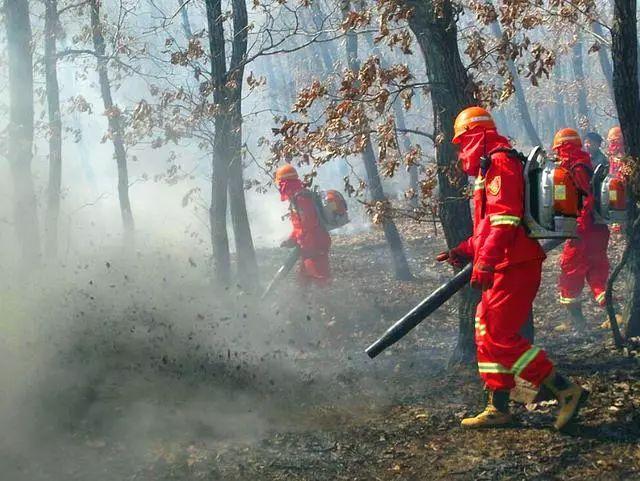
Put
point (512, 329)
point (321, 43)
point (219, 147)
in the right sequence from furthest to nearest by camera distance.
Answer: point (321, 43) → point (219, 147) → point (512, 329)

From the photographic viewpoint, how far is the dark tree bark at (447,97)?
598cm

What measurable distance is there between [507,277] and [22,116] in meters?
10.5

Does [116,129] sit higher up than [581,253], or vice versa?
[116,129]

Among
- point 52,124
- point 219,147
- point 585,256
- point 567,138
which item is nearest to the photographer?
point 567,138

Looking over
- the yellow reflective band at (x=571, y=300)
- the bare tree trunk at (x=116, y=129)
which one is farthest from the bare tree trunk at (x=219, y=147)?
the yellow reflective band at (x=571, y=300)

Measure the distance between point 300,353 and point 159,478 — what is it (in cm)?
396

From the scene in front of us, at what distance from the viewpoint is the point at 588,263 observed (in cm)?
797

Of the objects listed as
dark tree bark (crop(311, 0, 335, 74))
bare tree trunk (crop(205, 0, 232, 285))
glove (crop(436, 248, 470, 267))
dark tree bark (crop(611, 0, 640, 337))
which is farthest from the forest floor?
dark tree bark (crop(311, 0, 335, 74))

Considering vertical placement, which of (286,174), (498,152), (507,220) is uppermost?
(286,174)

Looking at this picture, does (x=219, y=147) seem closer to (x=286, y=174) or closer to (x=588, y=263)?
(x=286, y=174)

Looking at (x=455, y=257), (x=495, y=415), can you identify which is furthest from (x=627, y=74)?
(x=495, y=415)

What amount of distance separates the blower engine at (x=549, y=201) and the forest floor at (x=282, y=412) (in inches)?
52.3

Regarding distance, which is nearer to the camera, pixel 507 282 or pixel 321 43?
pixel 507 282

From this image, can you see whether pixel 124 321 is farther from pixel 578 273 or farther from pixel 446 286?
pixel 578 273
